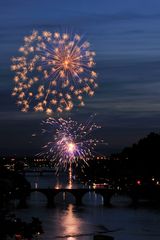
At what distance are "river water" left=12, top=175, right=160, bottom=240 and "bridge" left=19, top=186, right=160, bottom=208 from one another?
0.99 m

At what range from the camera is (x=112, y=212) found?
49.5 m

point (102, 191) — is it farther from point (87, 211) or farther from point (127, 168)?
point (127, 168)

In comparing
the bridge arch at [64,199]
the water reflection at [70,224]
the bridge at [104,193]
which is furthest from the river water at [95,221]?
the bridge arch at [64,199]

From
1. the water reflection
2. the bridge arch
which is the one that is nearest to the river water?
the water reflection

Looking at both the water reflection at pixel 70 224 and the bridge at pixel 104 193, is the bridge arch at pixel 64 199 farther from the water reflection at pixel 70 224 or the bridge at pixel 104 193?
the water reflection at pixel 70 224

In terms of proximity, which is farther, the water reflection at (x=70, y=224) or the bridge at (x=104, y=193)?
the bridge at (x=104, y=193)

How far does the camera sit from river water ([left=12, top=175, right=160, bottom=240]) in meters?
37.6

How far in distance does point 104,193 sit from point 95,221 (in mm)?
Answer: 14046

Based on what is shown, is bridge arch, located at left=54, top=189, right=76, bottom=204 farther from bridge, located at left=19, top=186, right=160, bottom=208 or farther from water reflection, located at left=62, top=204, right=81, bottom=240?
water reflection, located at left=62, top=204, right=81, bottom=240

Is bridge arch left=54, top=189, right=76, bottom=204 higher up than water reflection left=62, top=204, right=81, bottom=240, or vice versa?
bridge arch left=54, top=189, right=76, bottom=204

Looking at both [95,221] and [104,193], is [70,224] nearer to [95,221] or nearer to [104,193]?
[95,221]

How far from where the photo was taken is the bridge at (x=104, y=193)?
57.0m

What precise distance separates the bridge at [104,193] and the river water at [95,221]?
99 centimetres

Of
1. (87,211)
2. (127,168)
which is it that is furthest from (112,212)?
(127,168)
